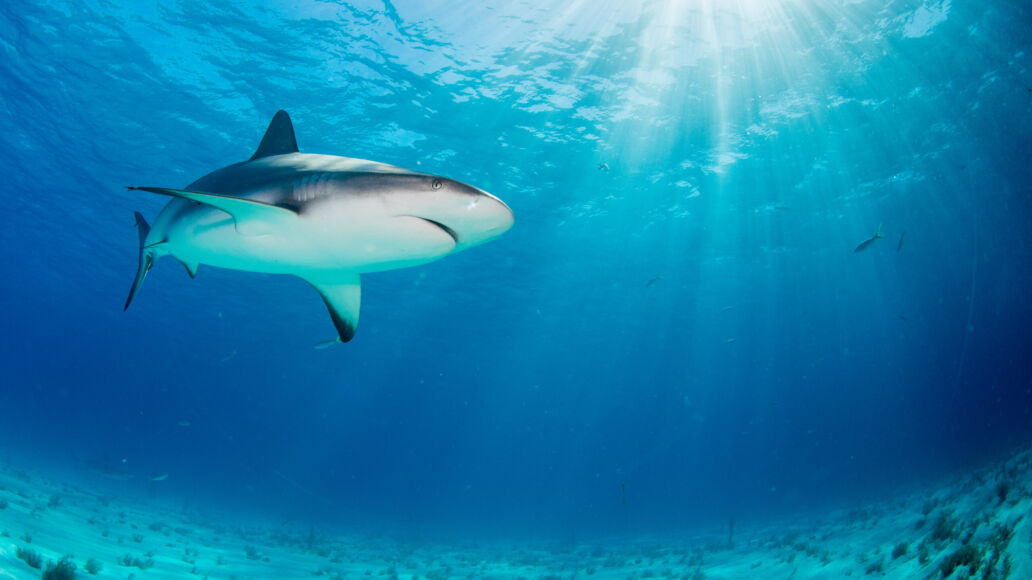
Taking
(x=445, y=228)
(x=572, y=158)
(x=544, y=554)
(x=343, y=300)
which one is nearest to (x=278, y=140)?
(x=343, y=300)

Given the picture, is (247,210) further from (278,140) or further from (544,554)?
(544,554)

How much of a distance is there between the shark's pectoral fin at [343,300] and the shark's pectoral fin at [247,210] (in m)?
1.00

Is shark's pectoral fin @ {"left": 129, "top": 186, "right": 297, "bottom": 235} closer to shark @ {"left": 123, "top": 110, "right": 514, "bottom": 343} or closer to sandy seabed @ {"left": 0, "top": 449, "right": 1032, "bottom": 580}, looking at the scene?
shark @ {"left": 123, "top": 110, "right": 514, "bottom": 343}

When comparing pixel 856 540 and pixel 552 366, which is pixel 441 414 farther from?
pixel 856 540

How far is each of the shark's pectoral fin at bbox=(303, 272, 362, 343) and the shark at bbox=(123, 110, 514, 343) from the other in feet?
0.54

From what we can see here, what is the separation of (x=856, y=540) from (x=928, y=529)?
8.10ft

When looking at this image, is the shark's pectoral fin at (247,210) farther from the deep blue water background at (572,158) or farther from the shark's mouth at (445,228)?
the deep blue water background at (572,158)

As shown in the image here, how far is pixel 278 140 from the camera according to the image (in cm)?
405

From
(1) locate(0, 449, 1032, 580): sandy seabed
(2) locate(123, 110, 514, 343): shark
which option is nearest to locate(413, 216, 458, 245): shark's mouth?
(2) locate(123, 110, 514, 343): shark

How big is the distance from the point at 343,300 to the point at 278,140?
5.16ft

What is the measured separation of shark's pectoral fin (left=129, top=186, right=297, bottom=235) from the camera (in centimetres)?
231

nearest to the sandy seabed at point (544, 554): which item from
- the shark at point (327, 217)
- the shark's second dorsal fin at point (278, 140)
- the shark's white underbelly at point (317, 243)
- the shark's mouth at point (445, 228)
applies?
the shark's white underbelly at point (317, 243)

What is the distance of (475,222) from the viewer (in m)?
2.28

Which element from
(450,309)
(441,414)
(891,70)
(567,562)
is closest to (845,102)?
(891,70)
